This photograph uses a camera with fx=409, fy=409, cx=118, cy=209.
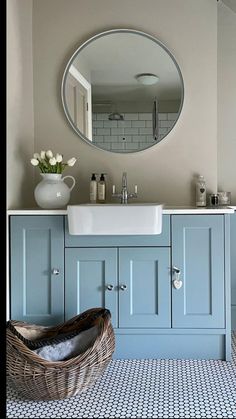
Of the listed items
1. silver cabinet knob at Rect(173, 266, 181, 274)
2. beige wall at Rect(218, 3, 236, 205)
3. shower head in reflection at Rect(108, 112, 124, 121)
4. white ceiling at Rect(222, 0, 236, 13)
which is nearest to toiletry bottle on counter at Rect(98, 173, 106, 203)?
shower head in reflection at Rect(108, 112, 124, 121)

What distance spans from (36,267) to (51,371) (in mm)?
681

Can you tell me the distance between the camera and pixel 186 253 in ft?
7.41

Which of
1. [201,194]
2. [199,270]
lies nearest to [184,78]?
[201,194]

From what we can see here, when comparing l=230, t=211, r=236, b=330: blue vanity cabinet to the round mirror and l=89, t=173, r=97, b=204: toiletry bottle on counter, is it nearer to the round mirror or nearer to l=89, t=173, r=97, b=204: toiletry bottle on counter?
the round mirror

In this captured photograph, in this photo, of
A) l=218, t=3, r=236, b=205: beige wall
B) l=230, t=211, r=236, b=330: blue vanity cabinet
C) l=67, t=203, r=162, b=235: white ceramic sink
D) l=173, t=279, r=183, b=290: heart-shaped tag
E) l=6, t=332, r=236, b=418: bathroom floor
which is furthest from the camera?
l=218, t=3, r=236, b=205: beige wall

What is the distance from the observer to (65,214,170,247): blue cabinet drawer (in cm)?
226

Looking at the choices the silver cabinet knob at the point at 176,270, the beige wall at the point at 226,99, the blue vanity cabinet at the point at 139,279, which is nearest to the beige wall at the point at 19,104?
the blue vanity cabinet at the point at 139,279

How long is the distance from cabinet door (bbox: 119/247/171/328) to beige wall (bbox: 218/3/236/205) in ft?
3.24

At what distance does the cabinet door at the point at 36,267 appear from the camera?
2271 mm

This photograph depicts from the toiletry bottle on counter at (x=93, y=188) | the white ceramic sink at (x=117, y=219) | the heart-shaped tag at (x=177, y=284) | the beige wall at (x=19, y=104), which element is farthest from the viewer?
the toiletry bottle on counter at (x=93, y=188)

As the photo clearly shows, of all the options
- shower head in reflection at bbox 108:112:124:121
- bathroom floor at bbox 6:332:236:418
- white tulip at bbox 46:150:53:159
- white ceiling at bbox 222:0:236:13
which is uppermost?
white ceiling at bbox 222:0:236:13

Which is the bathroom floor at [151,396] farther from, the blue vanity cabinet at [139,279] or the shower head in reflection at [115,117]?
the shower head in reflection at [115,117]

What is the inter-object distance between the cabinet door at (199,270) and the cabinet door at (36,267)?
65cm

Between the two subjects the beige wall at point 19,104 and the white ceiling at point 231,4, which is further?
the white ceiling at point 231,4
